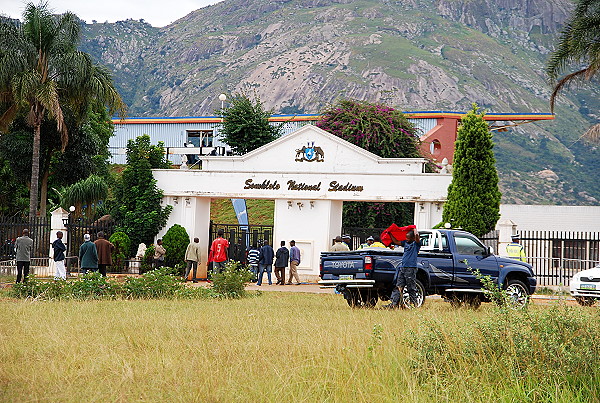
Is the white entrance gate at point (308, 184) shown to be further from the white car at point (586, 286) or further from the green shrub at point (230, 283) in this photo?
the green shrub at point (230, 283)

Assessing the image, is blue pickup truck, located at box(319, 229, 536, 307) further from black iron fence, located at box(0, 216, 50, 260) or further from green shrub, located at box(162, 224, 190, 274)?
black iron fence, located at box(0, 216, 50, 260)

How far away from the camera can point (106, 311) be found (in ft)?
52.2

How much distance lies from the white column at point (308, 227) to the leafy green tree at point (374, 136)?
392 inches

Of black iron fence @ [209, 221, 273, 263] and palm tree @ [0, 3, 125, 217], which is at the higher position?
palm tree @ [0, 3, 125, 217]

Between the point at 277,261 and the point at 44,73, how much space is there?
14.0 m

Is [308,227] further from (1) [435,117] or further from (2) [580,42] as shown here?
(1) [435,117]

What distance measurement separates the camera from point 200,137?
63.1 meters

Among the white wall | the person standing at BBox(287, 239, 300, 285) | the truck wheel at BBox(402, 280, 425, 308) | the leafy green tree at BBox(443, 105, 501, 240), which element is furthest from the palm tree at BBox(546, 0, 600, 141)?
the truck wheel at BBox(402, 280, 425, 308)

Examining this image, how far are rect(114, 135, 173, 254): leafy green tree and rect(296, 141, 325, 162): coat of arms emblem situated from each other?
578 cm

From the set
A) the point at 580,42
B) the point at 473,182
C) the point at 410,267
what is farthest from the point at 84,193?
the point at 410,267

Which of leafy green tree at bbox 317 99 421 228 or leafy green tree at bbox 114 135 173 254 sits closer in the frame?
leafy green tree at bbox 114 135 173 254

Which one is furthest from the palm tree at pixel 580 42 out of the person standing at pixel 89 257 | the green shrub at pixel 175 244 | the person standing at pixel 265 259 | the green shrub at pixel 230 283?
the person standing at pixel 89 257

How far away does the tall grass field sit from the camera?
27.5 ft

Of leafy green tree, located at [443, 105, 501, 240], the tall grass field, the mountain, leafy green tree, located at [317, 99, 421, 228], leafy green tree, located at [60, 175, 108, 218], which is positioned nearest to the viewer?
the tall grass field
